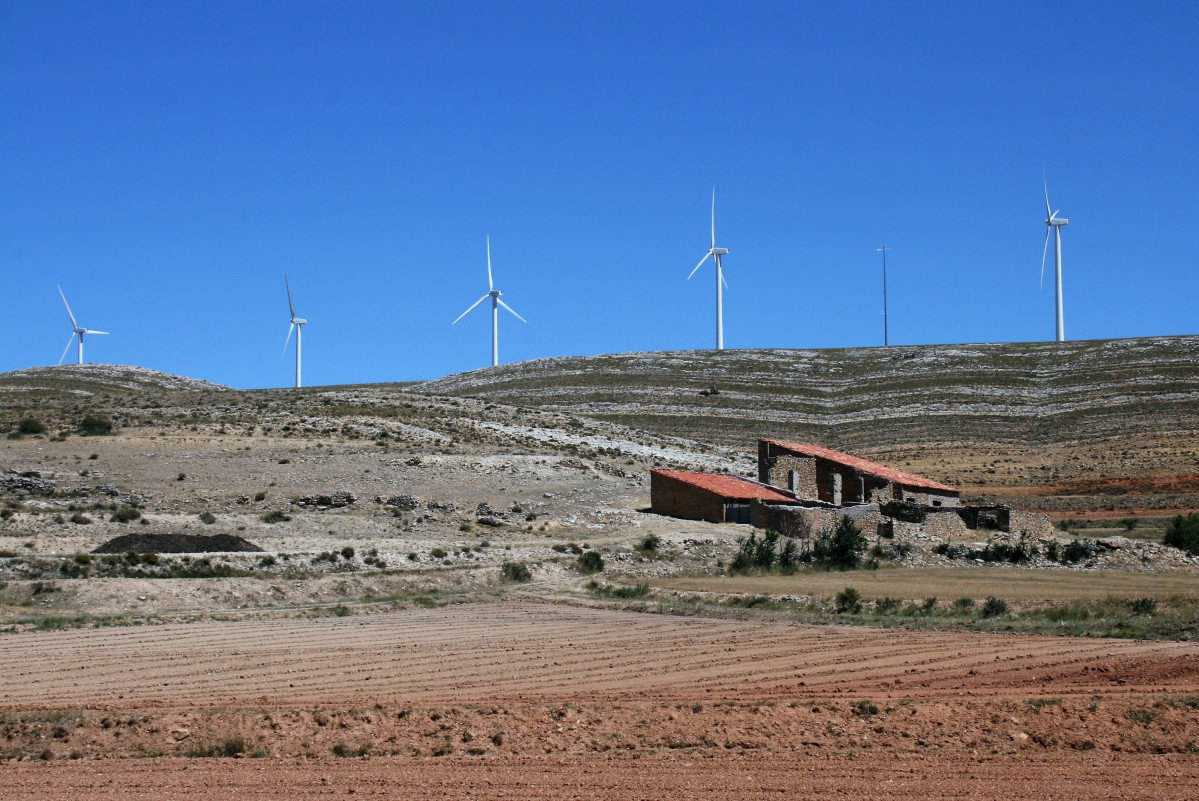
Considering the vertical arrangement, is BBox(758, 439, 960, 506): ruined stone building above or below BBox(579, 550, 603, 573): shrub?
above

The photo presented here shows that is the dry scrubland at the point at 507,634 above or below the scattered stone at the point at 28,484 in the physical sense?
below

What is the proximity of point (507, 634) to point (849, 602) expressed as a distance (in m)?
9.05

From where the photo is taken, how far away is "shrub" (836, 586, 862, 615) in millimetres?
28906

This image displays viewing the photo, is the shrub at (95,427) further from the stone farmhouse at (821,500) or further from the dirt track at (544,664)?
the dirt track at (544,664)

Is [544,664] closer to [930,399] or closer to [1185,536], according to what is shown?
[1185,536]

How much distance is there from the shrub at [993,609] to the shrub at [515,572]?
47.3ft

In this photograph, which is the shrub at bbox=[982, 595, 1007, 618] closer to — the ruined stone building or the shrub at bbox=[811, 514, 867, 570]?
the shrub at bbox=[811, 514, 867, 570]

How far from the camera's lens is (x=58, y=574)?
3372cm

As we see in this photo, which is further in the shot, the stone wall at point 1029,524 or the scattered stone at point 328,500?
the scattered stone at point 328,500

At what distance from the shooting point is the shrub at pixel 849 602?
2891 centimetres

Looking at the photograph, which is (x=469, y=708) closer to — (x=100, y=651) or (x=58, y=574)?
(x=100, y=651)

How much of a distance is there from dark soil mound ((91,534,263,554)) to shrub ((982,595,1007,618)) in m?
22.1

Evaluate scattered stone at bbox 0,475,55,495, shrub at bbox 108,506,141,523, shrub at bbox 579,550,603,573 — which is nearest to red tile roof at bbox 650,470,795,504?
shrub at bbox 579,550,603,573

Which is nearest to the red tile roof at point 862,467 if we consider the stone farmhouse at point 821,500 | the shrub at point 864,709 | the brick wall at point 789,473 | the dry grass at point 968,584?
the stone farmhouse at point 821,500
